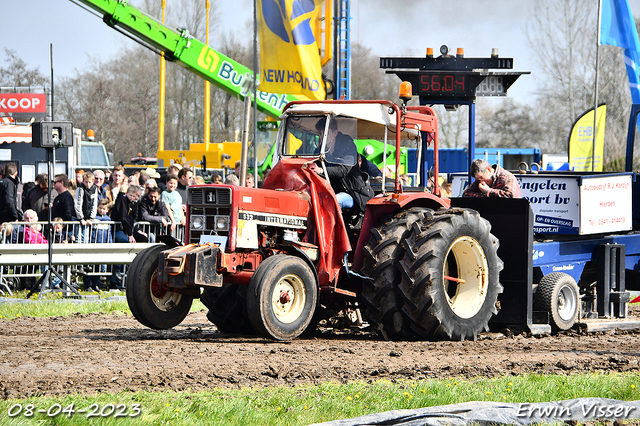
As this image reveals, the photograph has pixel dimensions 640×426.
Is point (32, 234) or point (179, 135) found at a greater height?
point (179, 135)

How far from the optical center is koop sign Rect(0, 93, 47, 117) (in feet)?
116

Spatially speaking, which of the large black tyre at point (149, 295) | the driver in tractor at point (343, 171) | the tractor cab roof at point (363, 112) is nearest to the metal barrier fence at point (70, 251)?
the large black tyre at point (149, 295)

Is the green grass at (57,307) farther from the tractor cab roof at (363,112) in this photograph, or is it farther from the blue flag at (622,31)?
the blue flag at (622,31)

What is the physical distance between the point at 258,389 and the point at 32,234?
8.91m

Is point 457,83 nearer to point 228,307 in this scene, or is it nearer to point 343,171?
point 343,171

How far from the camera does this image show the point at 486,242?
8344mm

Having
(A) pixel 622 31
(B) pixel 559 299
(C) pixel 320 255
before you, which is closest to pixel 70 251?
(C) pixel 320 255

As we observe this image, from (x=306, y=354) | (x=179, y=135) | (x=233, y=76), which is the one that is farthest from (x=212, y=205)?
Result: (x=179, y=135)

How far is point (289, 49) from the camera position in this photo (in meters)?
13.4

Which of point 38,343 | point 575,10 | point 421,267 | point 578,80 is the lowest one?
point 38,343

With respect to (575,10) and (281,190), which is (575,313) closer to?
(281,190)

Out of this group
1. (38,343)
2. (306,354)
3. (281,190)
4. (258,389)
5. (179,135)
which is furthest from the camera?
(179,135)

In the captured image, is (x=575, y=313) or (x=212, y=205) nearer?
(x=212, y=205)

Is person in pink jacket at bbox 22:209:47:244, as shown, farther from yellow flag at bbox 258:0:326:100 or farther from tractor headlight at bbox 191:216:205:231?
tractor headlight at bbox 191:216:205:231
